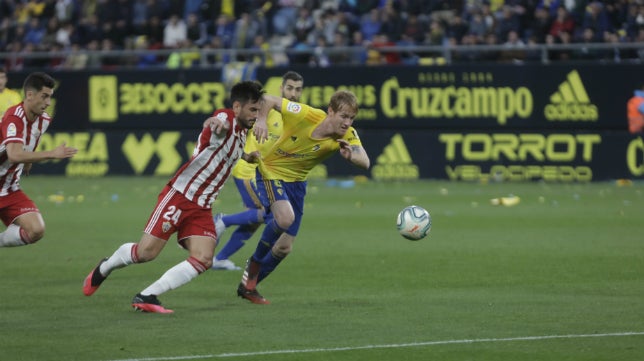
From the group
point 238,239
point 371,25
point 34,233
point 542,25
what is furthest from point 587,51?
point 34,233

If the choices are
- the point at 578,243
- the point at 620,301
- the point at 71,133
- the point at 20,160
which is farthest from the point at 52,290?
the point at 71,133

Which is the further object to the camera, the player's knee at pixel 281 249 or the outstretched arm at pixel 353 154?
the player's knee at pixel 281 249

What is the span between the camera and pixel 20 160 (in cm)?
998

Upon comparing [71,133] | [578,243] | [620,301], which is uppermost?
[620,301]

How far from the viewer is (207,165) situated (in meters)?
9.77

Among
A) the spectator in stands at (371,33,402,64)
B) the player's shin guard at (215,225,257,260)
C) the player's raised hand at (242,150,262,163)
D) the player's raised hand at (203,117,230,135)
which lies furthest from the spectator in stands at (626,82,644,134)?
the player's raised hand at (203,117,230,135)

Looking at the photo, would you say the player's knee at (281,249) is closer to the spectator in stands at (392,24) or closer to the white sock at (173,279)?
the white sock at (173,279)

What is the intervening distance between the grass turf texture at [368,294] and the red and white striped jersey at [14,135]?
1023mm

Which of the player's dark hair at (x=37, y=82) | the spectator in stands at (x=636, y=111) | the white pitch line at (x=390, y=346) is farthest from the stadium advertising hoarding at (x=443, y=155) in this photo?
the white pitch line at (x=390, y=346)

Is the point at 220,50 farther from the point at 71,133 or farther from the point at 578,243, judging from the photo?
the point at 578,243

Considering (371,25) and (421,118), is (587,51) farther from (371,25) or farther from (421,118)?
(371,25)

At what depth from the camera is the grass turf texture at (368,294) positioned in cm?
809

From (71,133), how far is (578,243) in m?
16.6

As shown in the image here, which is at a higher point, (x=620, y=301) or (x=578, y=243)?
(x=620, y=301)
